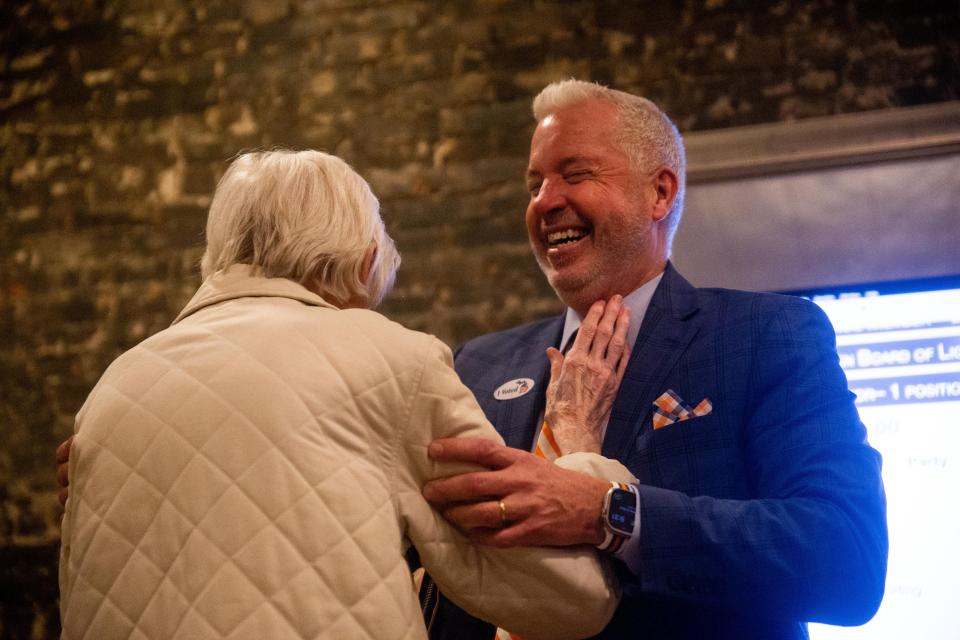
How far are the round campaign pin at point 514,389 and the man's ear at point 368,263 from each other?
685 millimetres

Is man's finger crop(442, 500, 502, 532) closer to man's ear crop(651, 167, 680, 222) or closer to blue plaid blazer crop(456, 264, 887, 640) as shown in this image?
blue plaid blazer crop(456, 264, 887, 640)

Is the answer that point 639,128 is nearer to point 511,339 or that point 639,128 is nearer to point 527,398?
point 511,339

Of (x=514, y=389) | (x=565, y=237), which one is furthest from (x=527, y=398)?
(x=565, y=237)

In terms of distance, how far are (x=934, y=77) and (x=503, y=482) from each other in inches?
106

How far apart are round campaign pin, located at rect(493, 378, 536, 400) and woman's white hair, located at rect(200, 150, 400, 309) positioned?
65 centimetres

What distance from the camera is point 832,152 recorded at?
3188mm

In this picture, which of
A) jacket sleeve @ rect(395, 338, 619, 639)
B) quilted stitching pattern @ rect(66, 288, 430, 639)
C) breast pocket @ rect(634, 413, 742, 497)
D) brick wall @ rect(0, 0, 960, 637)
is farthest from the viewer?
brick wall @ rect(0, 0, 960, 637)

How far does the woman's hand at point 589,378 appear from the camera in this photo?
2.00 m

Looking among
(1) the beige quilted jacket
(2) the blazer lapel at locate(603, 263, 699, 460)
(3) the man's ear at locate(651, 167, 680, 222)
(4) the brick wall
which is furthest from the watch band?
(4) the brick wall

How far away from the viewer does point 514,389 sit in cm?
231

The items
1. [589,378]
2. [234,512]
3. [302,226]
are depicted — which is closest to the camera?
[234,512]

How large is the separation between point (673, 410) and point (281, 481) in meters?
0.93

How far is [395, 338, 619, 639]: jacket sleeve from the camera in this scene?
4.90ft

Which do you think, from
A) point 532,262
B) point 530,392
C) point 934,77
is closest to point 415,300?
point 532,262
